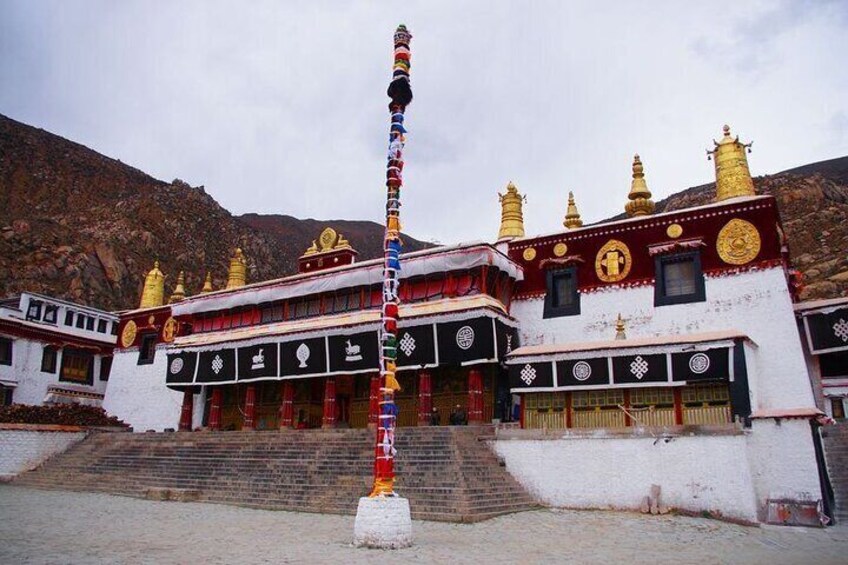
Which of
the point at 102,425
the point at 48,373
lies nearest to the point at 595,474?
the point at 102,425

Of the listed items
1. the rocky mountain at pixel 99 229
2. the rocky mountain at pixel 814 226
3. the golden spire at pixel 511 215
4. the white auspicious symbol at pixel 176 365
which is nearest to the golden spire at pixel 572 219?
the golden spire at pixel 511 215

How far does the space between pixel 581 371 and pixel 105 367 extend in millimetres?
29078

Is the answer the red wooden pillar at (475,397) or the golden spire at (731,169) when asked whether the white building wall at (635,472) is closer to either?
the red wooden pillar at (475,397)

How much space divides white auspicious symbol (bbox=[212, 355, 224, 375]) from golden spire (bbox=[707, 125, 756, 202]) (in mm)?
19795

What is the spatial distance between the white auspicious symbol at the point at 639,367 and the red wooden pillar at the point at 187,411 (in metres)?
20.0

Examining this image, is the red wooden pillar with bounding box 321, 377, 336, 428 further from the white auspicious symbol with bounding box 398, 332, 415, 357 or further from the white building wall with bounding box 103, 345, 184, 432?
the white building wall with bounding box 103, 345, 184, 432

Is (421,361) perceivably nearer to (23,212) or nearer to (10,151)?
(23,212)

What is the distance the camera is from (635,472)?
648 inches

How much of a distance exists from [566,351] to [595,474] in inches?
141

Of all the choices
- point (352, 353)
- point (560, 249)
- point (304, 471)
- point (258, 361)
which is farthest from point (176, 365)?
point (560, 249)

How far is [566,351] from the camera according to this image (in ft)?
62.1

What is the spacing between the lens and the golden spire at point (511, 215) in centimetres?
2484

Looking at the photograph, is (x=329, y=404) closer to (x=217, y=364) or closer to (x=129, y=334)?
(x=217, y=364)

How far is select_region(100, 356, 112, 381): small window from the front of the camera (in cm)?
3667
